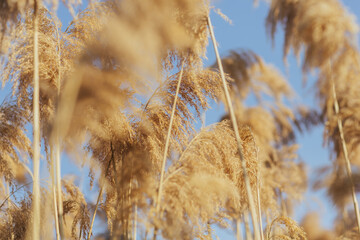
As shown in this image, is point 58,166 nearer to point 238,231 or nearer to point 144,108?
point 144,108

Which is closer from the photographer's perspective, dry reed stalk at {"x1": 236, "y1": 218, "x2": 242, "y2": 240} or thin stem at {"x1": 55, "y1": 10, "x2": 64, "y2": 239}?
thin stem at {"x1": 55, "y1": 10, "x2": 64, "y2": 239}

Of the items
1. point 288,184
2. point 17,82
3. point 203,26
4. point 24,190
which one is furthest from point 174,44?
point 288,184

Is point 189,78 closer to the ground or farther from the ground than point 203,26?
closer to the ground

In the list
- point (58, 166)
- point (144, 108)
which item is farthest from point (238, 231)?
point (58, 166)

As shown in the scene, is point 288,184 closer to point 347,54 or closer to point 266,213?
point 266,213

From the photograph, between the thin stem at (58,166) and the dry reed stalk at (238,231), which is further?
the dry reed stalk at (238,231)

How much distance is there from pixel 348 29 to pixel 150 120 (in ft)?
7.95

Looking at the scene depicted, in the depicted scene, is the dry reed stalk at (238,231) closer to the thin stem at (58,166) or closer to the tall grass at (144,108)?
the tall grass at (144,108)

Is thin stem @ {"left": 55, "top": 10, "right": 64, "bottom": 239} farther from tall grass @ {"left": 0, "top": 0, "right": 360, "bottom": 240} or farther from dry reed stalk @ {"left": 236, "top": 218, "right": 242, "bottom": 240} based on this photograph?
dry reed stalk @ {"left": 236, "top": 218, "right": 242, "bottom": 240}

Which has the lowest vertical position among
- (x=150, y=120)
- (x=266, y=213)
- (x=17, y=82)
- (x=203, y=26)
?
(x=266, y=213)

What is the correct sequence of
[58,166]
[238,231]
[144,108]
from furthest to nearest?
[238,231], [144,108], [58,166]

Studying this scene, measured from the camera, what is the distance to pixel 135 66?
3.46 metres

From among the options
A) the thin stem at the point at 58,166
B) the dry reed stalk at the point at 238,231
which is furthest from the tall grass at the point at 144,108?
the dry reed stalk at the point at 238,231

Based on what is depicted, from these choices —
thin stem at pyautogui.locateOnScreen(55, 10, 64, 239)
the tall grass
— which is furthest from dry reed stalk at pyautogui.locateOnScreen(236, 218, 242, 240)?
thin stem at pyautogui.locateOnScreen(55, 10, 64, 239)
